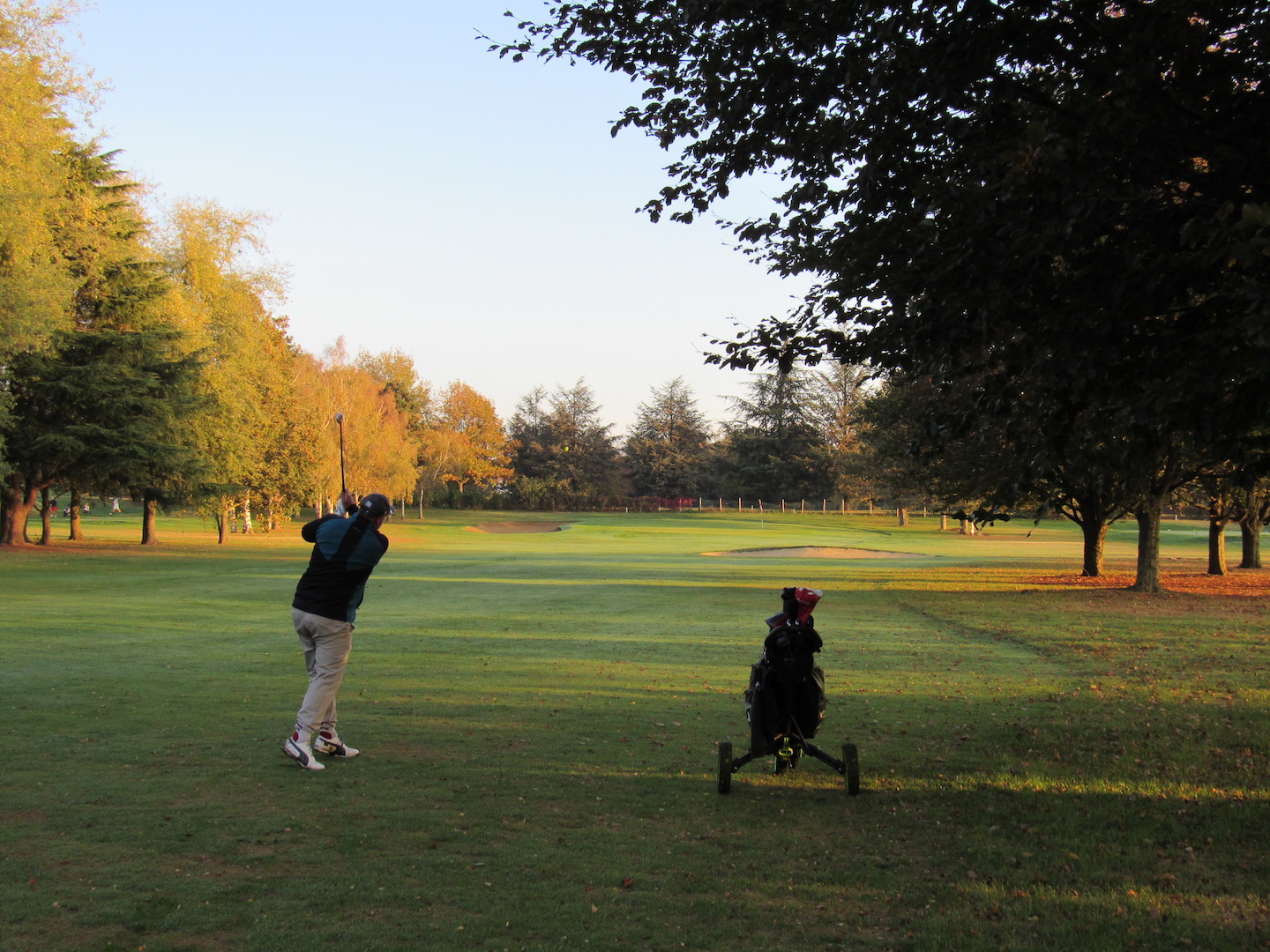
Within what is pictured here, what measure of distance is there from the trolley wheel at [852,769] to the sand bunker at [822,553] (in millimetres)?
38506

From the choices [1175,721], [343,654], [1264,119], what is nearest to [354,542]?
[343,654]

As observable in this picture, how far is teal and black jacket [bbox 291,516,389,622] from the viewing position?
306 inches

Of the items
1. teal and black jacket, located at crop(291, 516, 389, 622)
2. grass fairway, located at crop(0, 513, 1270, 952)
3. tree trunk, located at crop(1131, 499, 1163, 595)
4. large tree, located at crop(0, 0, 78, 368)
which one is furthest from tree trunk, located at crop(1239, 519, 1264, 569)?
large tree, located at crop(0, 0, 78, 368)

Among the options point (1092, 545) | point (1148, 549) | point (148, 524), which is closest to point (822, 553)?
point (1092, 545)

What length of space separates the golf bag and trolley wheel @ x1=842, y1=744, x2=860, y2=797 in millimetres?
280

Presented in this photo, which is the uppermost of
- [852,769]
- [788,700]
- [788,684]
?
[788,684]

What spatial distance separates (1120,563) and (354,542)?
37829mm

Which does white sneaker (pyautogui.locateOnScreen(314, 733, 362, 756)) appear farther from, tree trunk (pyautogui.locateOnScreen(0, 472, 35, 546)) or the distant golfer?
tree trunk (pyautogui.locateOnScreen(0, 472, 35, 546))

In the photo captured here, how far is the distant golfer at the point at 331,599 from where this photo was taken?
7762 millimetres

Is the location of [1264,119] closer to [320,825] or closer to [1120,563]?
[320,825]

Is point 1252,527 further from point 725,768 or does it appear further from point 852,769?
point 725,768

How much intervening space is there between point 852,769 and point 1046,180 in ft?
13.7

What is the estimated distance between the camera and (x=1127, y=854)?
5820 millimetres

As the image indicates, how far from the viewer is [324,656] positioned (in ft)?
25.8
